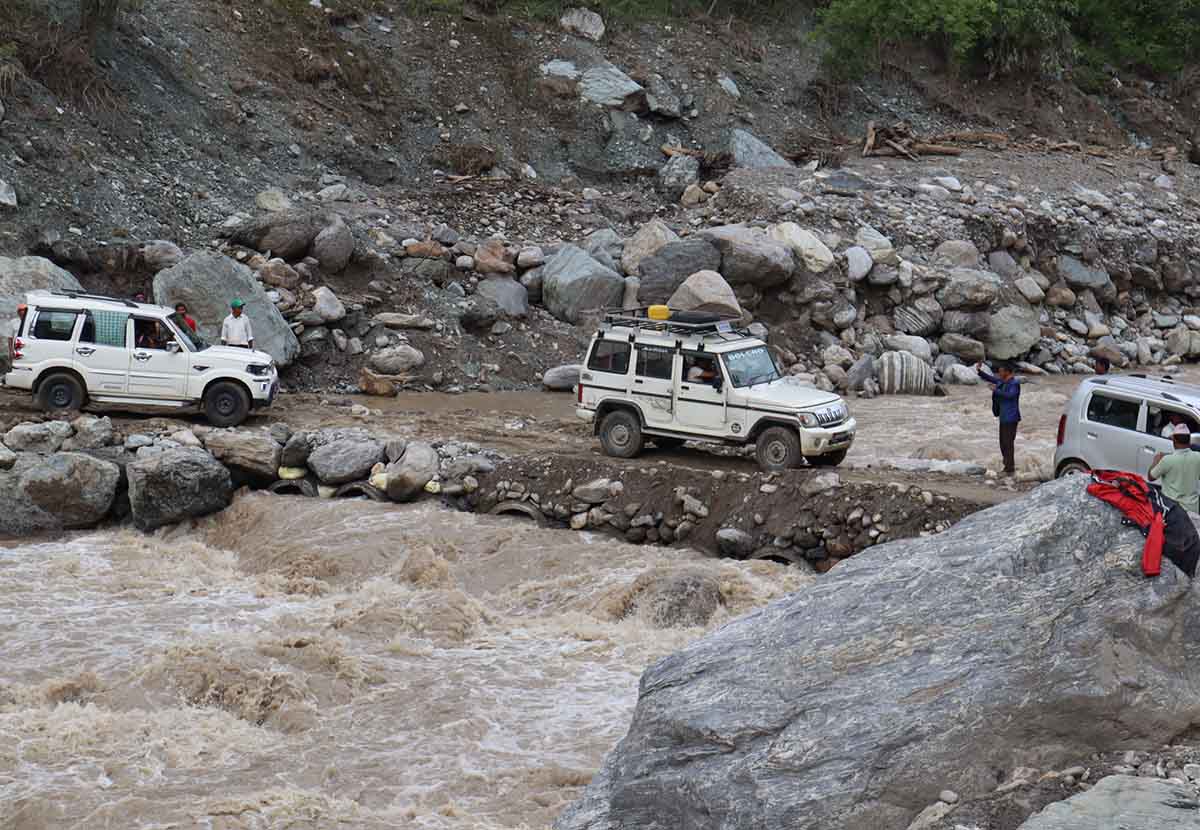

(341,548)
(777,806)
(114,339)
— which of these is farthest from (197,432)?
(777,806)

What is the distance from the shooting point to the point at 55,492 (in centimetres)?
1650

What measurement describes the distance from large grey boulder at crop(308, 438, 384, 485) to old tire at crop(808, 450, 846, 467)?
19.7 feet

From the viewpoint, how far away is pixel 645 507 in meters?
15.9

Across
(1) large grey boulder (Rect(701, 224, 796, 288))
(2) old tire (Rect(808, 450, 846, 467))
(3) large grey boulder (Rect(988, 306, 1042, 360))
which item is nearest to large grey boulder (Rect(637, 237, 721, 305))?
(1) large grey boulder (Rect(701, 224, 796, 288))

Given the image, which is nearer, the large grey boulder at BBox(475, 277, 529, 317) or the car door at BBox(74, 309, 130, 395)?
the car door at BBox(74, 309, 130, 395)

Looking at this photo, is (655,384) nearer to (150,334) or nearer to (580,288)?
(150,334)

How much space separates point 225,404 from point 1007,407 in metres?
11.3

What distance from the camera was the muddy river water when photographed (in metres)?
10.3

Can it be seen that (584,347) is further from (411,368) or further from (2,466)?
(2,466)

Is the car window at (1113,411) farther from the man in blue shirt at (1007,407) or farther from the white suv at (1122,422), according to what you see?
the man in blue shirt at (1007,407)

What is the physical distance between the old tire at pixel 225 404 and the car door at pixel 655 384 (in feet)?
20.1

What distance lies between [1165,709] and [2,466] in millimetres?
14933

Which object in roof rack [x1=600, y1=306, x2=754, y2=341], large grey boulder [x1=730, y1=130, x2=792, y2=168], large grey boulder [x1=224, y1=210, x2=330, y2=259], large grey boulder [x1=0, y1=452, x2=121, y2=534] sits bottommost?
large grey boulder [x1=0, y1=452, x2=121, y2=534]

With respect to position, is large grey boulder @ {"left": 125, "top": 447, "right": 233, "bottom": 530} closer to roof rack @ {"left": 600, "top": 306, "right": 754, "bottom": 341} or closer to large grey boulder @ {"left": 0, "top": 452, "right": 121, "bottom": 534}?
large grey boulder @ {"left": 0, "top": 452, "right": 121, "bottom": 534}
